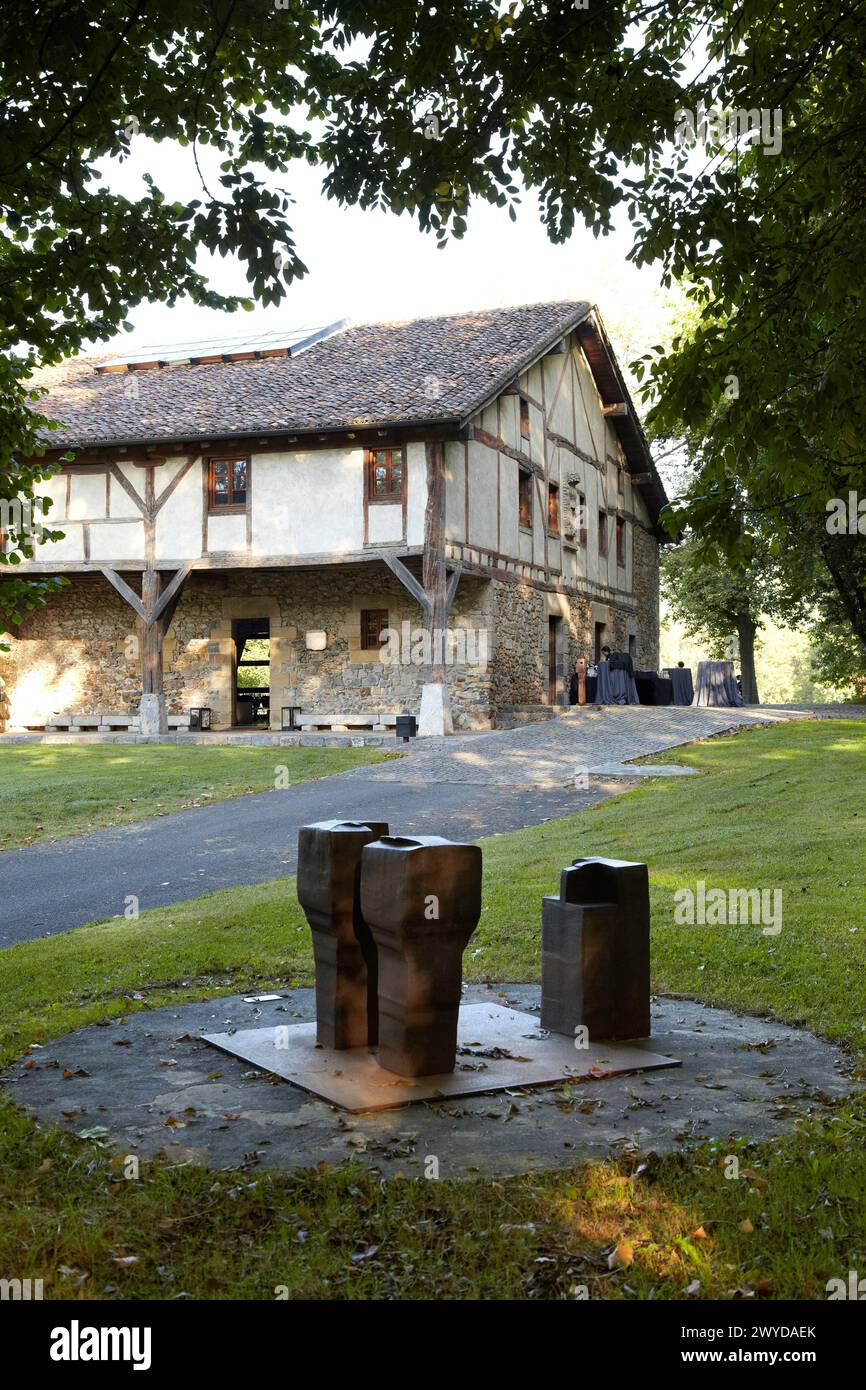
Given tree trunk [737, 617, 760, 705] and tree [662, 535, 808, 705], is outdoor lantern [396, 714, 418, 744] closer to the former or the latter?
tree [662, 535, 808, 705]

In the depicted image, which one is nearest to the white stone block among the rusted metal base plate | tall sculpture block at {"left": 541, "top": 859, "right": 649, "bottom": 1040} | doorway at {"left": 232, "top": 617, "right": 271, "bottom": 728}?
doorway at {"left": 232, "top": 617, "right": 271, "bottom": 728}

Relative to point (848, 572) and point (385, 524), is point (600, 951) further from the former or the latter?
point (848, 572)

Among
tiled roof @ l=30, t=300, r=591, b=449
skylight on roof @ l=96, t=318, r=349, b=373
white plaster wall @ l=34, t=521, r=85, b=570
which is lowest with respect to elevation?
white plaster wall @ l=34, t=521, r=85, b=570

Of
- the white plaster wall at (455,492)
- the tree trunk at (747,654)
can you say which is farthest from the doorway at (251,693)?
the tree trunk at (747,654)

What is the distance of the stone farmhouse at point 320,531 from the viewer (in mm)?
22969

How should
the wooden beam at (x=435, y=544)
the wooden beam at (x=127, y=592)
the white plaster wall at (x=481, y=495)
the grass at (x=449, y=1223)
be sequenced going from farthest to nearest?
the wooden beam at (x=127, y=592)
the white plaster wall at (x=481, y=495)
the wooden beam at (x=435, y=544)
the grass at (x=449, y=1223)

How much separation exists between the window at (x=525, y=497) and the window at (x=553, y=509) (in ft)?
3.79

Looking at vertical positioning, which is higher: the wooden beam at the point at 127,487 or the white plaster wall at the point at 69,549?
the wooden beam at the point at 127,487

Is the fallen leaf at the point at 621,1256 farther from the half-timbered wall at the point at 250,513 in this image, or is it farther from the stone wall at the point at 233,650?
the stone wall at the point at 233,650

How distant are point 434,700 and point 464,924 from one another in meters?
17.8

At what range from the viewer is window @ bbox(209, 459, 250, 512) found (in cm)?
2409

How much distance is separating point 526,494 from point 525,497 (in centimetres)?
7

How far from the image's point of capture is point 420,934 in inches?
185

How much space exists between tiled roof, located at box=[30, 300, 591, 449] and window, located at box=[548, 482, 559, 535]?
11.2ft
